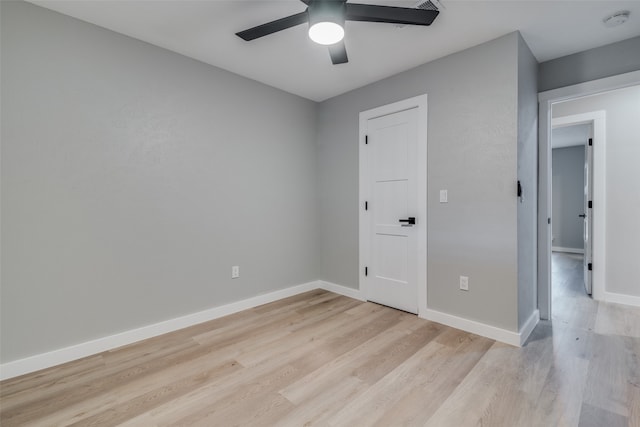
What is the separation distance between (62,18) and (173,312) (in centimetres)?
241

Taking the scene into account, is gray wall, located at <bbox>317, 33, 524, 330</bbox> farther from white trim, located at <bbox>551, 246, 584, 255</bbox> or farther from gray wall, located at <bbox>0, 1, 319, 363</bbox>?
white trim, located at <bbox>551, 246, 584, 255</bbox>

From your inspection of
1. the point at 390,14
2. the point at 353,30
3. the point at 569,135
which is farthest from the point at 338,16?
the point at 569,135

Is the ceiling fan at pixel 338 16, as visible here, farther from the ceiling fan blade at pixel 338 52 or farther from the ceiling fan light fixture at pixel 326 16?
the ceiling fan blade at pixel 338 52

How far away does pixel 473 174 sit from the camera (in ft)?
8.30

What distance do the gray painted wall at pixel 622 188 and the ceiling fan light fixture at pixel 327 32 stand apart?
3547 millimetres

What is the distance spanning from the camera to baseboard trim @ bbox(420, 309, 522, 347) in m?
2.32

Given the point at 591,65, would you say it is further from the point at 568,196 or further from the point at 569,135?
the point at 568,196

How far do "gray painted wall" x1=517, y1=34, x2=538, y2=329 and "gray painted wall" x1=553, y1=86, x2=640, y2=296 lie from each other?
1409 mm

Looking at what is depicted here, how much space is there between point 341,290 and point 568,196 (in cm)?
673

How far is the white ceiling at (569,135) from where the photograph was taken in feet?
17.3

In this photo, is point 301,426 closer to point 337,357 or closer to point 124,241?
point 337,357

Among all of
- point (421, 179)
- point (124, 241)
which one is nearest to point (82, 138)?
point (124, 241)

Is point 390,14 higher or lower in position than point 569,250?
higher

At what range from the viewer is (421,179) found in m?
2.87
